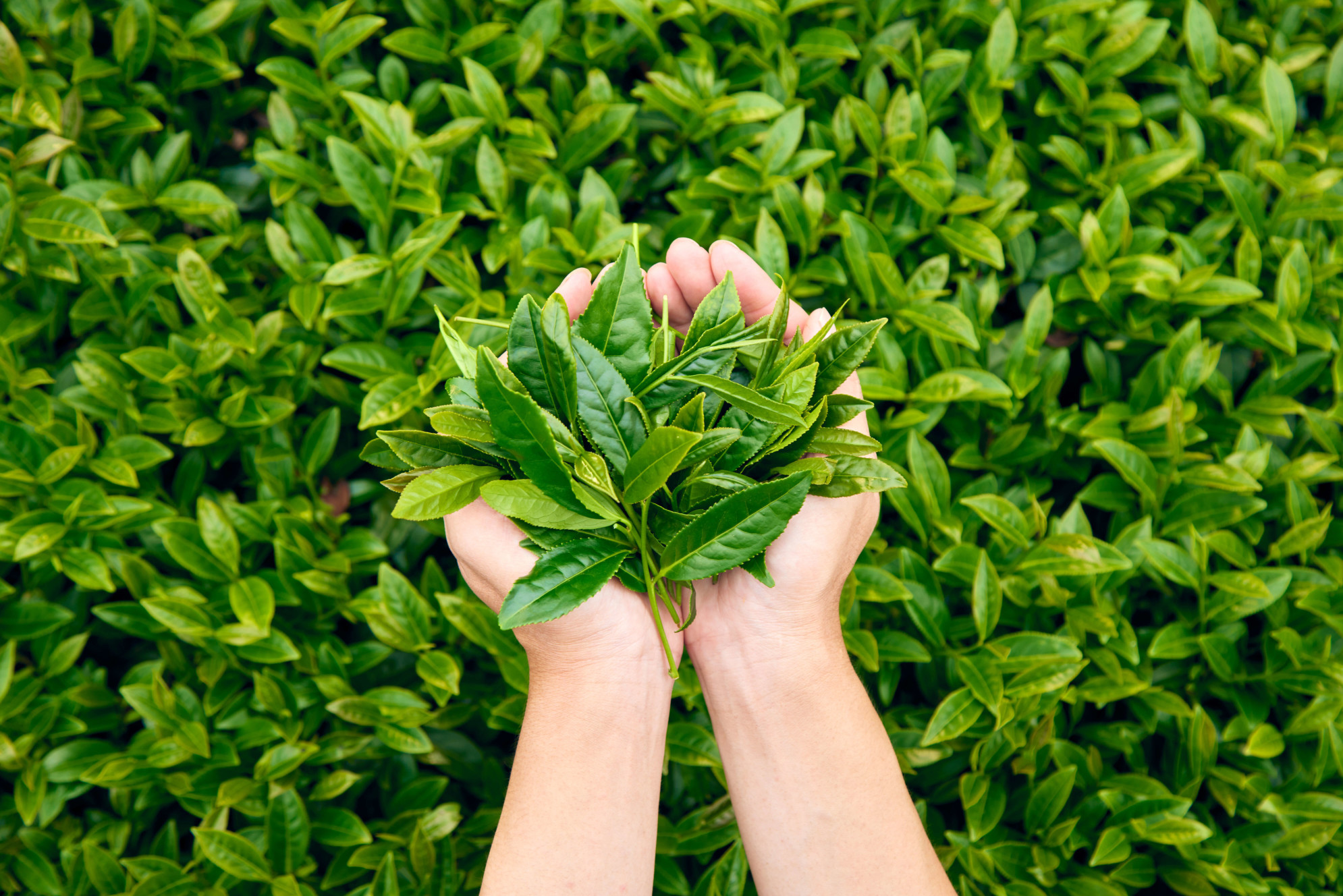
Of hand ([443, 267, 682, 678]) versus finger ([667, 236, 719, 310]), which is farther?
finger ([667, 236, 719, 310])

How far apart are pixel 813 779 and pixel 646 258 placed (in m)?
1.09

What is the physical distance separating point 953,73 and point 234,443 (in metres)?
1.73

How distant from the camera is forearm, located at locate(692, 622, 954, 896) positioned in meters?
1.22

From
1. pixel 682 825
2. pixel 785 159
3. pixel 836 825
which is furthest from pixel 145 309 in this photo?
pixel 836 825

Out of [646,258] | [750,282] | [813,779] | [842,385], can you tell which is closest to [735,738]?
[813,779]

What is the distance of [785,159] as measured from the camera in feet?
5.71

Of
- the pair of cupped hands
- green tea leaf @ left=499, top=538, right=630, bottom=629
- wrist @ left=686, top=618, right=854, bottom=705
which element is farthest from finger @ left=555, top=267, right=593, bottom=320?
wrist @ left=686, top=618, right=854, bottom=705

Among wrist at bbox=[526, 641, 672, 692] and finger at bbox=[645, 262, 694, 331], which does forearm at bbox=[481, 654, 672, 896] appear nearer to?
wrist at bbox=[526, 641, 672, 692]

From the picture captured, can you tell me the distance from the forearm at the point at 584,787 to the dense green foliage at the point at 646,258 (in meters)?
0.28

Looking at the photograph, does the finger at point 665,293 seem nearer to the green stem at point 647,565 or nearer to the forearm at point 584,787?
the green stem at point 647,565

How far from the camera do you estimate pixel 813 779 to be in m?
1.24

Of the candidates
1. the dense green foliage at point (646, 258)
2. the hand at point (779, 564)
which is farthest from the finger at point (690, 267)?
the dense green foliage at point (646, 258)

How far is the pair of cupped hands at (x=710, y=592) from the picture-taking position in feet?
3.99

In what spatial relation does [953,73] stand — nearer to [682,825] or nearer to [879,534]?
[879,534]
